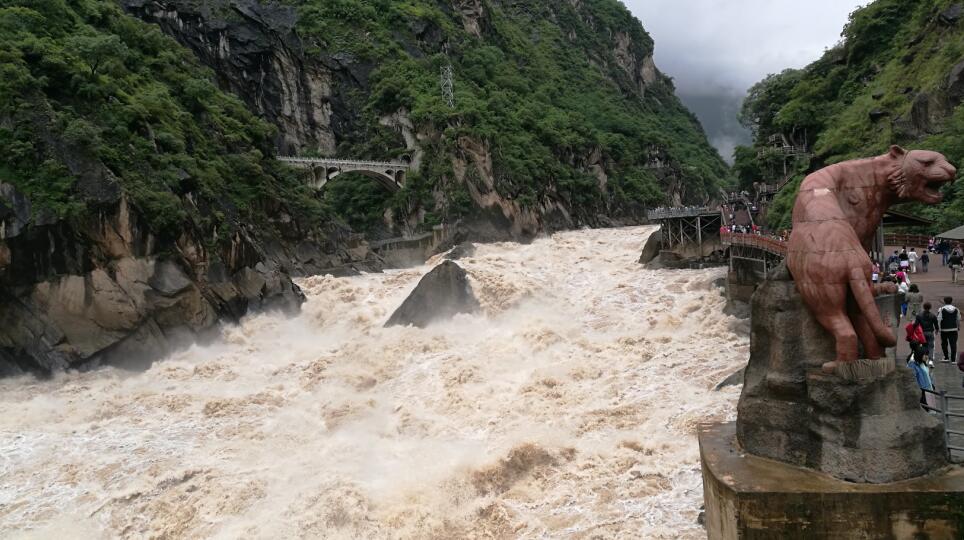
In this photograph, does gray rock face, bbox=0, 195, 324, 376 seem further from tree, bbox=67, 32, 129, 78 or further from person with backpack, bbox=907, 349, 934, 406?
person with backpack, bbox=907, 349, 934, 406

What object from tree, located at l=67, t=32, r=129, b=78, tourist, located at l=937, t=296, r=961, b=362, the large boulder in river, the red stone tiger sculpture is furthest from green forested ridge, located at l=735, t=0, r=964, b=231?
tree, located at l=67, t=32, r=129, b=78

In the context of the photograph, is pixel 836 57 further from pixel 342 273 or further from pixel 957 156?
pixel 342 273

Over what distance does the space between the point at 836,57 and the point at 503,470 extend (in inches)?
2047

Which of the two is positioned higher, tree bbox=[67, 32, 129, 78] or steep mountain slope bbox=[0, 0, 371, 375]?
tree bbox=[67, 32, 129, 78]

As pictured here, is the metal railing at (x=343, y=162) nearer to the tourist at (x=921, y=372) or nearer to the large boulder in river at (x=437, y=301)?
the large boulder in river at (x=437, y=301)

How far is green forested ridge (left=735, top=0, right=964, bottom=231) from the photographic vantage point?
31484mm

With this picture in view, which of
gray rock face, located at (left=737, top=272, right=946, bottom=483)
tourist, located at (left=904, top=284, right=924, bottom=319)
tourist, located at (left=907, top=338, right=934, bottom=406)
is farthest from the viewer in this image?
tourist, located at (left=904, top=284, right=924, bottom=319)

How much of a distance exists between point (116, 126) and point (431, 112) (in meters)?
34.8

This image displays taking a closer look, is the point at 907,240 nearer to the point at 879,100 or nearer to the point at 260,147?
the point at 879,100

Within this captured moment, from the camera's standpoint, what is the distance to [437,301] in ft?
84.6

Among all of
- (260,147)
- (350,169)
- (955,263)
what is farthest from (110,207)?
(350,169)

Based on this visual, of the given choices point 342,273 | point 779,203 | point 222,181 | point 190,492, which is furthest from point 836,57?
point 190,492

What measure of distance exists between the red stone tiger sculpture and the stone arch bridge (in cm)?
4716

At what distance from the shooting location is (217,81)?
Result: 58031 mm
